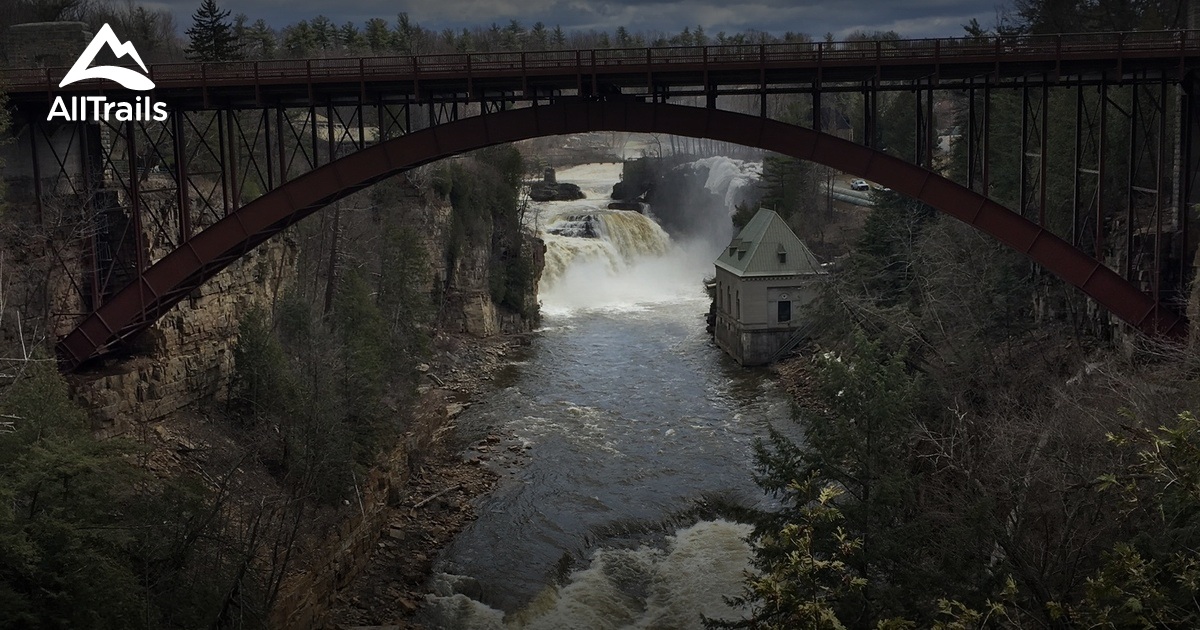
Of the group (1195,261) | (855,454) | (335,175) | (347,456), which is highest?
(335,175)

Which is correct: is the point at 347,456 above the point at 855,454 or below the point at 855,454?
below

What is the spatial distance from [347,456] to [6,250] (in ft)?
28.8

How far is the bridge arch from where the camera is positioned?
2594 cm

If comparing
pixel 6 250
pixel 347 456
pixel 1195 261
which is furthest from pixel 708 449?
pixel 6 250

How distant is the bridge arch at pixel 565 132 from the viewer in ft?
85.1

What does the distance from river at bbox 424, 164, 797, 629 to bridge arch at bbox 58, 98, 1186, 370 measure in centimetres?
897

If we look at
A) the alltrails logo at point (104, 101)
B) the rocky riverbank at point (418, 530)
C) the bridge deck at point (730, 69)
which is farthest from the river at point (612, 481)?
the alltrails logo at point (104, 101)

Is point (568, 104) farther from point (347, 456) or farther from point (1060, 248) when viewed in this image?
point (1060, 248)

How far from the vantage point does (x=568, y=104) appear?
88.9 feet

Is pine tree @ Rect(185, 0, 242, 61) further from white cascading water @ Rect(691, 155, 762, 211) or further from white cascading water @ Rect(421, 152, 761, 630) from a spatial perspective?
white cascading water @ Rect(691, 155, 762, 211)

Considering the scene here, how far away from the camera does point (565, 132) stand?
27.3 meters

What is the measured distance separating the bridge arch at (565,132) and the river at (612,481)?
8.97 m

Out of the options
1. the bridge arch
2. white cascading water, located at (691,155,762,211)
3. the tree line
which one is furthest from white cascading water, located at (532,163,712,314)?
the tree line

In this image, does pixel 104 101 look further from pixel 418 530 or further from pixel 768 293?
pixel 768 293
